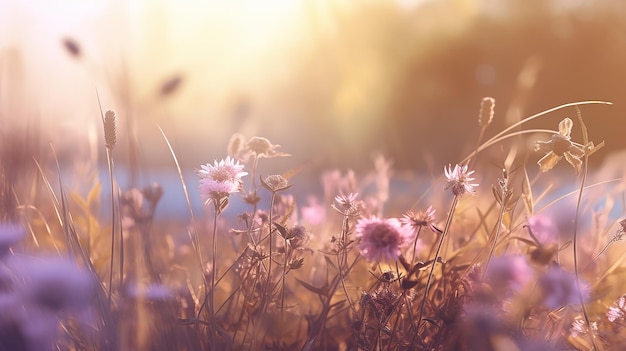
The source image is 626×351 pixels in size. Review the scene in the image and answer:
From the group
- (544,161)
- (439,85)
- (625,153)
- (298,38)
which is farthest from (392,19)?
(544,161)

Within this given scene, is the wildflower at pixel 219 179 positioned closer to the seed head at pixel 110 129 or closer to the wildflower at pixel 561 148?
the seed head at pixel 110 129

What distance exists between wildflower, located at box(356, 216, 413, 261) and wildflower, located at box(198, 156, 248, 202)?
18cm

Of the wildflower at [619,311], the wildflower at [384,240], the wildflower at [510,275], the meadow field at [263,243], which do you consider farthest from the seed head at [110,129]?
the wildflower at [619,311]

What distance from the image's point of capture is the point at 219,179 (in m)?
Result: 0.87

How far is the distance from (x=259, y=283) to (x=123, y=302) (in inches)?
10.5

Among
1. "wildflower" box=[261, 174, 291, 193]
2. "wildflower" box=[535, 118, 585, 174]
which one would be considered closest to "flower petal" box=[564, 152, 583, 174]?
"wildflower" box=[535, 118, 585, 174]

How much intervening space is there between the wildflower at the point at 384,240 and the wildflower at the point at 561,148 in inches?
9.0

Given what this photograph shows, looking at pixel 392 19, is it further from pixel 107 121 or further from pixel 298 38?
pixel 107 121

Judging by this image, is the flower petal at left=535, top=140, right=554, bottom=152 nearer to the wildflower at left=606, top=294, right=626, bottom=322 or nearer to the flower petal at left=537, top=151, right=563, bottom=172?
the flower petal at left=537, top=151, right=563, bottom=172

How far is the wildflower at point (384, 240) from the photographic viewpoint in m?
0.78

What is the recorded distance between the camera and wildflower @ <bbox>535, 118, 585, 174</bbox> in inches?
33.4

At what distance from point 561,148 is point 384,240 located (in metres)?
0.27

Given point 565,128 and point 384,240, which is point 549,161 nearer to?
point 565,128

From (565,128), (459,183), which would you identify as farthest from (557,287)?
(565,128)
